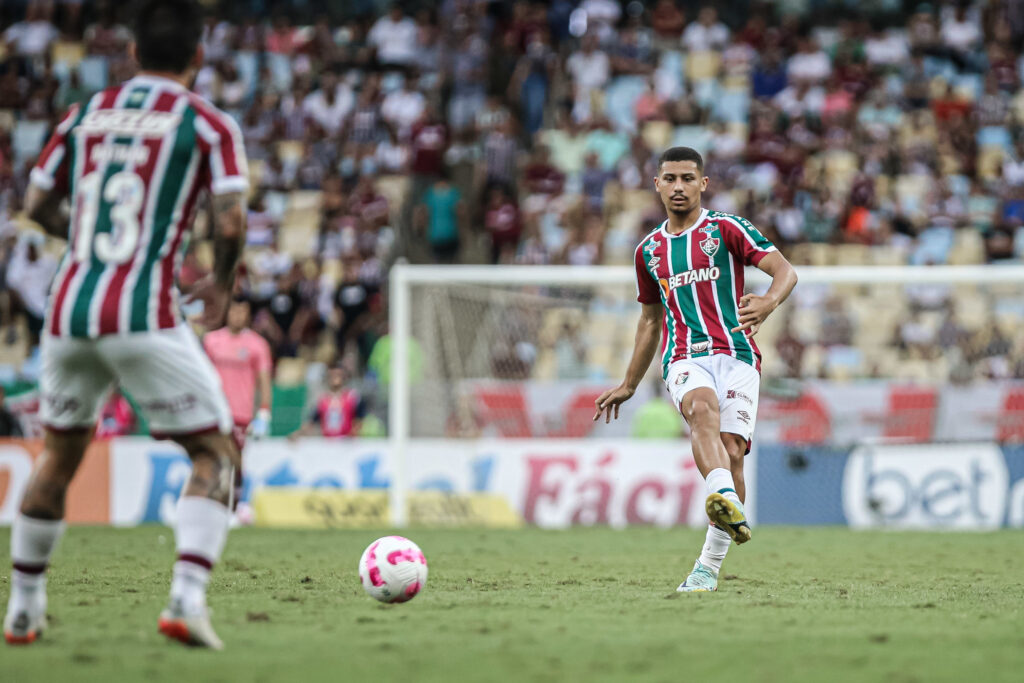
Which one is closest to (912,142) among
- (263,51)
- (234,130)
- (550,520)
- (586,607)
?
(550,520)

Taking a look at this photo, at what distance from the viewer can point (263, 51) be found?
27.6m

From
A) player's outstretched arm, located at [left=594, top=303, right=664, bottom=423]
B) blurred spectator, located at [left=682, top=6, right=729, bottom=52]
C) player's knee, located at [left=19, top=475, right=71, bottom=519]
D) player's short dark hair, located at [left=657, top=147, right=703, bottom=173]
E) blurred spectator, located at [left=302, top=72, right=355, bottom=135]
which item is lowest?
player's knee, located at [left=19, top=475, right=71, bottom=519]

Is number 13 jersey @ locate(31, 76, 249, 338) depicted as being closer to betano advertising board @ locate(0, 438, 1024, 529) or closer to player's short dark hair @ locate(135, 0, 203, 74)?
player's short dark hair @ locate(135, 0, 203, 74)

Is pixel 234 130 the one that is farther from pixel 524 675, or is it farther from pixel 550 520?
pixel 550 520

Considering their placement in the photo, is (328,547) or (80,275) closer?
(80,275)

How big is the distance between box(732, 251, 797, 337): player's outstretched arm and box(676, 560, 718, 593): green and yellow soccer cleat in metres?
1.48

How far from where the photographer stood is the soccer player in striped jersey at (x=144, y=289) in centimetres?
560

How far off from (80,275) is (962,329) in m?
14.7

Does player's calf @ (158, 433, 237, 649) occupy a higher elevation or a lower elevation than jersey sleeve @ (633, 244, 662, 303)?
lower

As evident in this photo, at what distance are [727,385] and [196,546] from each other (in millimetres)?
3880

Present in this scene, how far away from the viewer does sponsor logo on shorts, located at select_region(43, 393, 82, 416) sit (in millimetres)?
5730

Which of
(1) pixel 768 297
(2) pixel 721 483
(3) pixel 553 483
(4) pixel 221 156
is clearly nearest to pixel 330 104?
(3) pixel 553 483

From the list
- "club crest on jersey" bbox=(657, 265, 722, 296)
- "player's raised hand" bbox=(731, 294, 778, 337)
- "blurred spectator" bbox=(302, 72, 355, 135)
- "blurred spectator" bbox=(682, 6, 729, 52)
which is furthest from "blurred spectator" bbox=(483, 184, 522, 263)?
"player's raised hand" bbox=(731, 294, 778, 337)

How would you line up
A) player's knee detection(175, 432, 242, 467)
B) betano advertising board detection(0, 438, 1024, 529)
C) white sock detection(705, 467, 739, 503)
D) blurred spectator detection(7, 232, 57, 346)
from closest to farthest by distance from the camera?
player's knee detection(175, 432, 242, 467), white sock detection(705, 467, 739, 503), betano advertising board detection(0, 438, 1024, 529), blurred spectator detection(7, 232, 57, 346)
